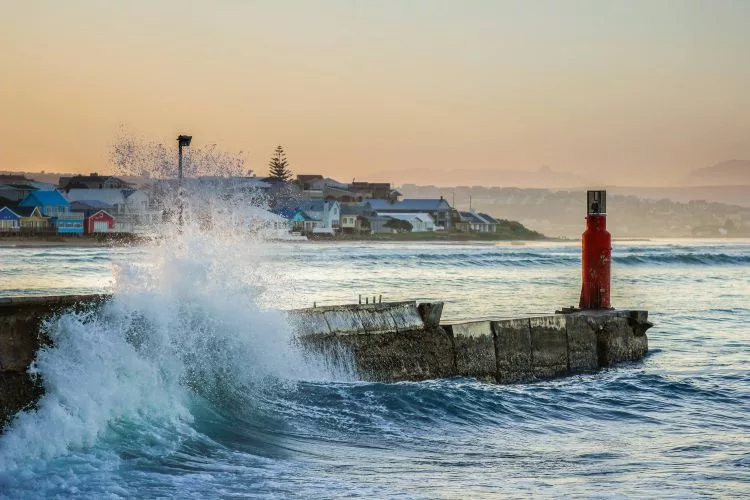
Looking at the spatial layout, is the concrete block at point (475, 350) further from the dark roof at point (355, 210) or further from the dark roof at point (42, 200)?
the dark roof at point (355, 210)

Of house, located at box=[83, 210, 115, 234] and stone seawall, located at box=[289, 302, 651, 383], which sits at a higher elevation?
house, located at box=[83, 210, 115, 234]

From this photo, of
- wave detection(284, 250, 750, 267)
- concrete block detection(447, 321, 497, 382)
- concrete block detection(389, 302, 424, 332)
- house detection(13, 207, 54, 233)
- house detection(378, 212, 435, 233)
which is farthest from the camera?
house detection(378, 212, 435, 233)

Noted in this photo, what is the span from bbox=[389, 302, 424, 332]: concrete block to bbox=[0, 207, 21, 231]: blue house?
3038 inches

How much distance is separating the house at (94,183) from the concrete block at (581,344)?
92.8 m

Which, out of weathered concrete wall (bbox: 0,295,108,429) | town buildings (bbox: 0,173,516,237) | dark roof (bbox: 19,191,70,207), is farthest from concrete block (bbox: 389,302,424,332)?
dark roof (bbox: 19,191,70,207)

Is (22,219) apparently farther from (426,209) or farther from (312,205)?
(426,209)

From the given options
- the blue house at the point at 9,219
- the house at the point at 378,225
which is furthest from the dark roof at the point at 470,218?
the blue house at the point at 9,219

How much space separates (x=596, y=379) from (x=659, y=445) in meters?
4.03

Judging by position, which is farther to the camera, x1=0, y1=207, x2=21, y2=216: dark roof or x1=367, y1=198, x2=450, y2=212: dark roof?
x1=367, y1=198, x2=450, y2=212: dark roof

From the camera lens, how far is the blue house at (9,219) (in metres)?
83.9

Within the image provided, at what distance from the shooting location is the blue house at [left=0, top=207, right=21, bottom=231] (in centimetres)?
8388

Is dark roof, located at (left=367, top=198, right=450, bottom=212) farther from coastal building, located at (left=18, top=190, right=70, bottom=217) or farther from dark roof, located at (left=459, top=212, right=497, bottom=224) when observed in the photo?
coastal building, located at (left=18, top=190, right=70, bottom=217)

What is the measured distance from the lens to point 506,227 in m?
143

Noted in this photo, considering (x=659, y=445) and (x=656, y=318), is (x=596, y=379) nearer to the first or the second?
(x=659, y=445)
